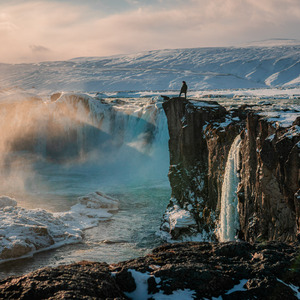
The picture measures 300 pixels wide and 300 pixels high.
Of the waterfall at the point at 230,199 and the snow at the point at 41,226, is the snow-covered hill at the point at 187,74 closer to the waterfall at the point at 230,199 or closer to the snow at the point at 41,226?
the snow at the point at 41,226

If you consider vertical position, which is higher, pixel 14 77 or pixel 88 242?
pixel 14 77

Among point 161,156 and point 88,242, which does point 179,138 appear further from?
point 161,156

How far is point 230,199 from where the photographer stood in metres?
21.8

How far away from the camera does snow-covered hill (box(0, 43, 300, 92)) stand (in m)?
153

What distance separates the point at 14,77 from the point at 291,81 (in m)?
121

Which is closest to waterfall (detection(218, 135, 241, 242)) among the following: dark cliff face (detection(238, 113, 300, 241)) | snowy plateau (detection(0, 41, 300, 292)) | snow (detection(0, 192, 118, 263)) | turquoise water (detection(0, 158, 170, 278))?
dark cliff face (detection(238, 113, 300, 241))

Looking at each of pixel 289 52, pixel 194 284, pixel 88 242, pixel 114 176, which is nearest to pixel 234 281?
pixel 194 284

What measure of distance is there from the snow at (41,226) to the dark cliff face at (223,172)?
6.53 metres

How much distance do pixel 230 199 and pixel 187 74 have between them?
148 metres

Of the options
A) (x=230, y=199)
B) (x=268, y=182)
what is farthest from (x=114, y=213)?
(x=268, y=182)

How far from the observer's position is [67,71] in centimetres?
19150

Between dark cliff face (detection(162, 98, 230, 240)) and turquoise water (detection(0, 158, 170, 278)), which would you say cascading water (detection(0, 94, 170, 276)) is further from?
dark cliff face (detection(162, 98, 230, 240))

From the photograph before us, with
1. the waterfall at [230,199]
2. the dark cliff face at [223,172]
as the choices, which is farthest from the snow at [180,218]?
the waterfall at [230,199]

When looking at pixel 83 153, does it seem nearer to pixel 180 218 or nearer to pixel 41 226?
pixel 41 226
